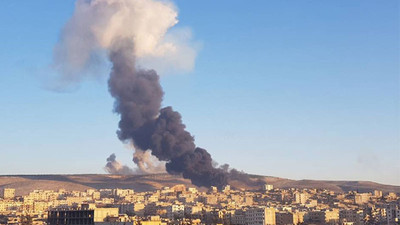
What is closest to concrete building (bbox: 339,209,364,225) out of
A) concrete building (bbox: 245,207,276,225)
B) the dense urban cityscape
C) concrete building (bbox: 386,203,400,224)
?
the dense urban cityscape

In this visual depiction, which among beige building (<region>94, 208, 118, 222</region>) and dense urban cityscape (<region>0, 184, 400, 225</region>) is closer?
beige building (<region>94, 208, 118, 222</region>)

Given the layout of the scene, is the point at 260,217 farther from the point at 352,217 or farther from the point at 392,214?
the point at 392,214

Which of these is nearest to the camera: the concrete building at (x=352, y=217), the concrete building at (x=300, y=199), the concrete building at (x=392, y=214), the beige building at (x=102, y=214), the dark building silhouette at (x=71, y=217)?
the dark building silhouette at (x=71, y=217)

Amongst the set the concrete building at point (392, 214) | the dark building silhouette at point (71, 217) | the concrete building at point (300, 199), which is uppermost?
the concrete building at point (300, 199)

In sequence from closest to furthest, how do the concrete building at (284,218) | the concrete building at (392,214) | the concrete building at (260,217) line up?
1. the concrete building at (260,217)
2. the concrete building at (392,214)
3. the concrete building at (284,218)

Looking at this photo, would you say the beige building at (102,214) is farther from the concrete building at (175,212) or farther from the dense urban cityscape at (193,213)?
the concrete building at (175,212)

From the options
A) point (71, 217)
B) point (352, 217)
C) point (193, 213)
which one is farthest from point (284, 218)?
point (71, 217)

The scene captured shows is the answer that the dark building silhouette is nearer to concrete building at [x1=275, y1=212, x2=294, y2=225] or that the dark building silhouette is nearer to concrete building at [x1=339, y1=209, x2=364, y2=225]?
concrete building at [x1=275, y1=212, x2=294, y2=225]

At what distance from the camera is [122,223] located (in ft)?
295

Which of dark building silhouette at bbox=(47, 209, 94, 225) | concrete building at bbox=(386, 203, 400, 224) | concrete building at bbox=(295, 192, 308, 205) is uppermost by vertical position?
concrete building at bbox=(295, 192, 308, 205)

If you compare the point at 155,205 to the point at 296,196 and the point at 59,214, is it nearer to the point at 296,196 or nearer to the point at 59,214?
the point at 296,196

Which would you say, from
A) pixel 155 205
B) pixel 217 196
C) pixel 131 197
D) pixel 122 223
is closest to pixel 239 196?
pixel 217 196

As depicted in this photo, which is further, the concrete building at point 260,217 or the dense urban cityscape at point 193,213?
the concrete building at point 260,217

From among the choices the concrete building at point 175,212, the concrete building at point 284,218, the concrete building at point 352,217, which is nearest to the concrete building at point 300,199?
the concrete building at point 352,217
